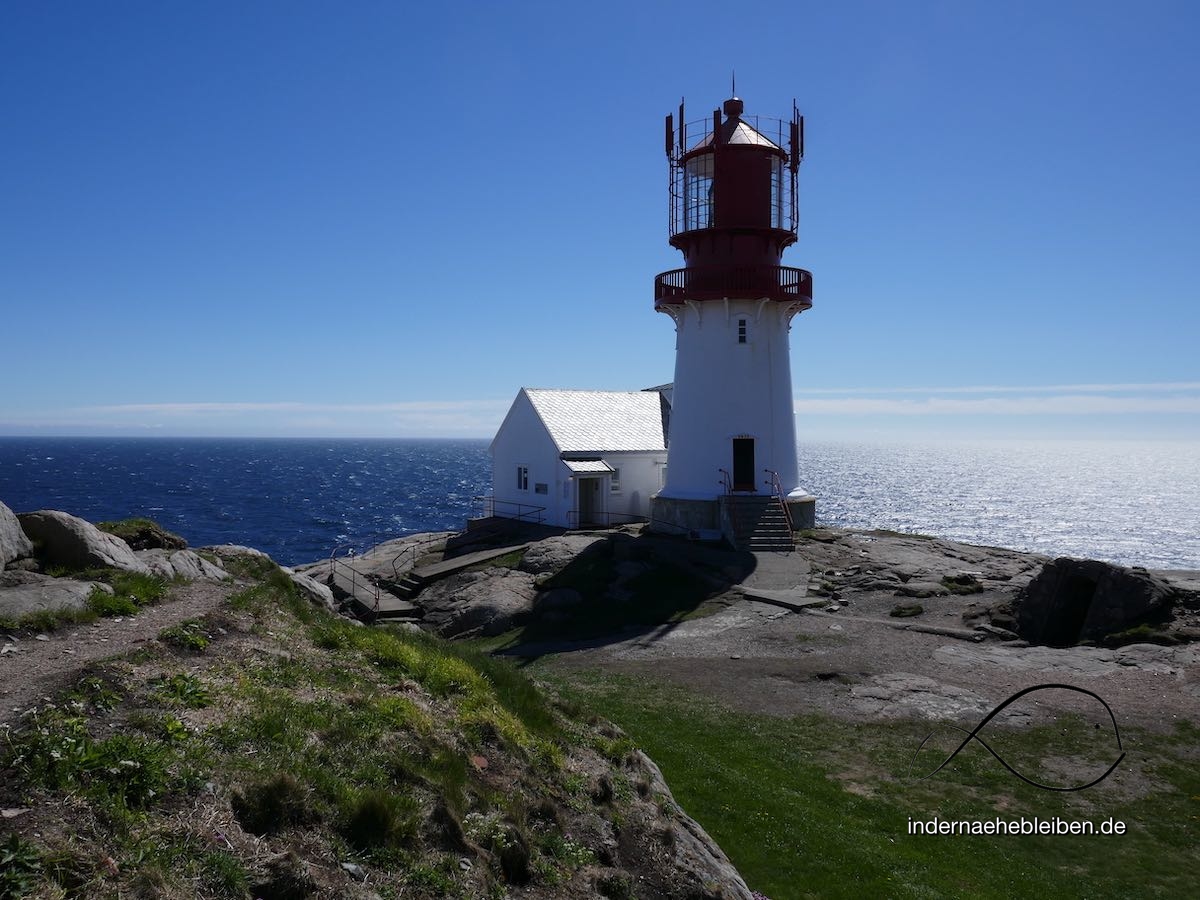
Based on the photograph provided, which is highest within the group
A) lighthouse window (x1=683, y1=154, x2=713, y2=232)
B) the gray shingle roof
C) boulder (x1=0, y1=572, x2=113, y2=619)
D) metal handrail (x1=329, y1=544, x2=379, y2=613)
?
lighthouse window (x1=683, y1=154, x2=713, y2=232)

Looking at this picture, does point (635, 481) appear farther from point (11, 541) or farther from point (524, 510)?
point (11, 541)

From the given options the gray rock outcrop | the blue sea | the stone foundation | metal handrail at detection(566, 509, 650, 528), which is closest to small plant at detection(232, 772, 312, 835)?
the gray rock outcrop

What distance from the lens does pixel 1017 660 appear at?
1984cm

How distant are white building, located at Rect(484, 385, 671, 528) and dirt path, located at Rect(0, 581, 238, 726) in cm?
2509

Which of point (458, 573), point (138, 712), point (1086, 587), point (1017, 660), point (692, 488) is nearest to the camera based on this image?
point (138, 712)

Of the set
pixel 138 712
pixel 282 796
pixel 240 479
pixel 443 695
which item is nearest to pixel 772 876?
pixel 443 695

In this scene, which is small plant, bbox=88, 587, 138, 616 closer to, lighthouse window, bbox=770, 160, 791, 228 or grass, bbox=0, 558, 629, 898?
grass, bbox=0, 558, 629, 898

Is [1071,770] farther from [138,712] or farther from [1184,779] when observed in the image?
[138,712]

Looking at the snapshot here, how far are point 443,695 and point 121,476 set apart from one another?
12860 centimetres

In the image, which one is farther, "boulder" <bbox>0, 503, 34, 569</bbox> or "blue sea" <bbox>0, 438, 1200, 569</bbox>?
"blue sea" <bbox>0, 438, 1200, 569</bbox>

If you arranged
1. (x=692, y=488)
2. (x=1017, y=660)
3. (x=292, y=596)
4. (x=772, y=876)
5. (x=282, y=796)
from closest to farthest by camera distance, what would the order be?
(x=282, y=796), (x=772, y=876), (x=292, y=596), (x=1017, y=660), (x=692, y=488)

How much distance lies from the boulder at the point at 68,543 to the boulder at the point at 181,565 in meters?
0.98

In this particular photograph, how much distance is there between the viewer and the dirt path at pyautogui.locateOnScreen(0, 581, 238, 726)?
792 cm

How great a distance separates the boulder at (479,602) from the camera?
2612 cm
